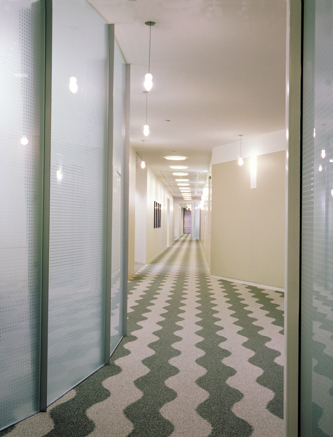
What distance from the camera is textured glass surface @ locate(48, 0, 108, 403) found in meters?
2.64

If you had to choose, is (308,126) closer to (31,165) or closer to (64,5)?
(31,165)

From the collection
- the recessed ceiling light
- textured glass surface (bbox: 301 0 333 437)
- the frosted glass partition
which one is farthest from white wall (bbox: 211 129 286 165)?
the frosted glass partition

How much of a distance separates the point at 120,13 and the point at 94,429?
130 inches

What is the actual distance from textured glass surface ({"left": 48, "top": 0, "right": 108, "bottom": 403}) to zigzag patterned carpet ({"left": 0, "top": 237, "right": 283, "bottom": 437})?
279mm

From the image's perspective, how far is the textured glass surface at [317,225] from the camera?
156cm

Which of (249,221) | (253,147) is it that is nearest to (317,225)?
(249,221)

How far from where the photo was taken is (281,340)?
4133 millimetres

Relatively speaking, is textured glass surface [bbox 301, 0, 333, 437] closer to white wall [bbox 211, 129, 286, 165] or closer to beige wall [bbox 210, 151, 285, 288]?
beige wall [bbox 210, 151, 285, 288]

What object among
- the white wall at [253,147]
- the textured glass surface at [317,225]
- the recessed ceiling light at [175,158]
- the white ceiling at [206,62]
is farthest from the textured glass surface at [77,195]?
the recessed ceiling light at [175,158]

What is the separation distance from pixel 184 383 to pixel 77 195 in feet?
5.58

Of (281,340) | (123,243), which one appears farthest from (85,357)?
(281,340)

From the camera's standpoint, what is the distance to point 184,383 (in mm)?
3016

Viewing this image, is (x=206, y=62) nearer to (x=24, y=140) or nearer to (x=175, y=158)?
(x=24, y=140)

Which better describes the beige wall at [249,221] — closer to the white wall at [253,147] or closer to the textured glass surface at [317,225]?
the white wall at [253,147]
